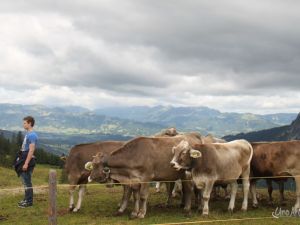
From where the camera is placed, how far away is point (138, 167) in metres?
18.1

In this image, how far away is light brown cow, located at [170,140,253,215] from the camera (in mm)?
17719

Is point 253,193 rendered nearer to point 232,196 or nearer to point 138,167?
point 232,196

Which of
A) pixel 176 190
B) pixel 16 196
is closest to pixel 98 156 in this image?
pixel 176 190

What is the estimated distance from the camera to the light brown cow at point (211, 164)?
17.7m

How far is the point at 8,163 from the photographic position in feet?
343

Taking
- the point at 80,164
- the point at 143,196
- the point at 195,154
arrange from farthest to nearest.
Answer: the point at 80,164
the point at 143,196
the point at 195,154

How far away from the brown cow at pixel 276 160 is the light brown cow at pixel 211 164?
94 cm

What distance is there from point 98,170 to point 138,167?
5.91 feet

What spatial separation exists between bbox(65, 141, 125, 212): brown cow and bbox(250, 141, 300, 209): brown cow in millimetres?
7248

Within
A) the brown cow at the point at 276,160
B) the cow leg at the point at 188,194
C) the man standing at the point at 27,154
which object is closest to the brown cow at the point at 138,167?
the cow leg at the point at 188,194

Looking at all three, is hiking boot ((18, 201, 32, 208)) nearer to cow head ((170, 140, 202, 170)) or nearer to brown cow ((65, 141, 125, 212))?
brown cow ((65, 141, 125, 212))

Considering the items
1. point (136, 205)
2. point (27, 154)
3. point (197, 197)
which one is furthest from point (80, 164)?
point (197, 197)

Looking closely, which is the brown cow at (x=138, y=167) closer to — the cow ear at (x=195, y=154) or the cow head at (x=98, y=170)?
the cow head at (x=98, y=170)

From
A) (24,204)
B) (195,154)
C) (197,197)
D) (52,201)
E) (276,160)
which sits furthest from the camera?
(24,204)
